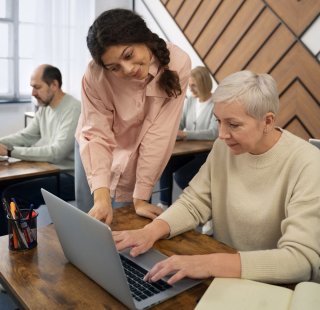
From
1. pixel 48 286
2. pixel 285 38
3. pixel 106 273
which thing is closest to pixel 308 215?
pixel 106 273

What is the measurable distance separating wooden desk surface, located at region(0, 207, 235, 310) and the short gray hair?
42 centimetres

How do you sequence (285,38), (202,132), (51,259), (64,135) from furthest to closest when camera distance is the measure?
(285,38)
(202,132)
(64,135)
(51,259)

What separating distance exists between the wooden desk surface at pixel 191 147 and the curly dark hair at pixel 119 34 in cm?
149

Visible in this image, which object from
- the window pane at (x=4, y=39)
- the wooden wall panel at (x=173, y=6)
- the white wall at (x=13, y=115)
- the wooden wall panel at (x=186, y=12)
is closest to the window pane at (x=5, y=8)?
the window pane at (x=4, y=39)

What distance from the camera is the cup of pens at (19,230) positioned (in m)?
1.11

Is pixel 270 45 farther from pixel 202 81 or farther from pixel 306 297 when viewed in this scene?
pixel 306 297

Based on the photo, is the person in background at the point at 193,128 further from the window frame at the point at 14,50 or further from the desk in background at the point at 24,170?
the window frame at the point at 14,50

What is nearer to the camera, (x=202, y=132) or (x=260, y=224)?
(x=260, y=224)

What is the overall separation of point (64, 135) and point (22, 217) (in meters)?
1.63

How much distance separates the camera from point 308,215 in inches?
42.8

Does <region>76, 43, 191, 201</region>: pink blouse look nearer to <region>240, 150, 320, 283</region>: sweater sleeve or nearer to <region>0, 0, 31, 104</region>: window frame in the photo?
<region>240, 150, 320, 283</region>: sweater sleeve

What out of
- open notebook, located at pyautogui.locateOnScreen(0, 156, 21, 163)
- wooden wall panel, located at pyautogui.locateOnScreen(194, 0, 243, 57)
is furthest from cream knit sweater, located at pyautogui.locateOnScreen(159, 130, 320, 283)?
wooden wall panel, located at pyautogui.locateOnScreen(194, 0, 243, 57)

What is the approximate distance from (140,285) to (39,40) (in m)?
4.81

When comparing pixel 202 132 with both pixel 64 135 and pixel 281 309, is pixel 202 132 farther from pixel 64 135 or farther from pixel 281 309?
pixel 281 309
